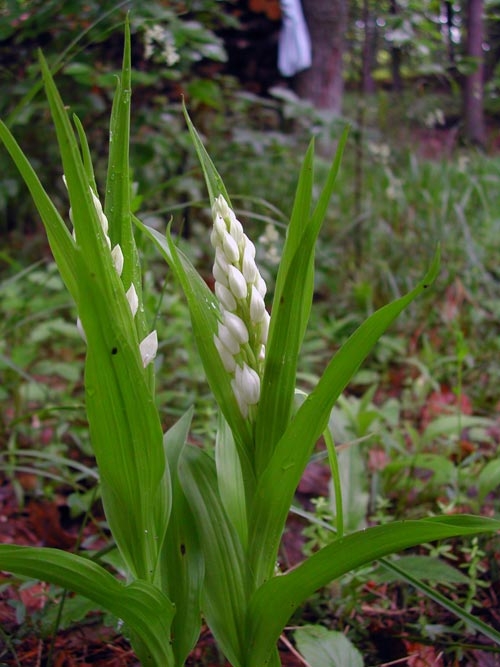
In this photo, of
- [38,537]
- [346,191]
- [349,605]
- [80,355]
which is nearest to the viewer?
[349,605]

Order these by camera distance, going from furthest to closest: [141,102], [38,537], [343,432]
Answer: [141,102]
[343,432]
[38,537]

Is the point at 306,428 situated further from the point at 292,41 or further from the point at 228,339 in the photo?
the point at 292,41

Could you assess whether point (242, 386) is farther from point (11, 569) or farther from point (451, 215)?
point (451, 215)

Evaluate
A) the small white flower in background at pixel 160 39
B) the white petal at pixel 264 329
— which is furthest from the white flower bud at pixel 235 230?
the small white flower in background at pixel 160 39

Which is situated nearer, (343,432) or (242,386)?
(242,386)

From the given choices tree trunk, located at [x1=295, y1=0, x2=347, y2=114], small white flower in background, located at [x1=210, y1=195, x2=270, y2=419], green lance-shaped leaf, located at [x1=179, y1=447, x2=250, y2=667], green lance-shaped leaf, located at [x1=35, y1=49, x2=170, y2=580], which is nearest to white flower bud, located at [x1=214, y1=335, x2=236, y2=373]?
small white flower in background, located at [x1=210, y1=195, x2=270, y2=419]

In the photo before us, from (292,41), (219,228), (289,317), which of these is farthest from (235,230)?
(292,41)

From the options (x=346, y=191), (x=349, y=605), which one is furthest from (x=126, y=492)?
(x=346, y=191)
